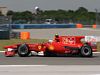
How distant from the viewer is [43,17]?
86062 millimetres

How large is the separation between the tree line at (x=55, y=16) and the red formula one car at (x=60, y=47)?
60.7 meters

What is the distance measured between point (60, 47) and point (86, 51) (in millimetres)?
986

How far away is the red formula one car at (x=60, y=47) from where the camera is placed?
14.5 m

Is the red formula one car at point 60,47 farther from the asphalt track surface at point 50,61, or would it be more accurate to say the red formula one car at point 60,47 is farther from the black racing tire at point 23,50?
the asphalt track surface at point 50,61

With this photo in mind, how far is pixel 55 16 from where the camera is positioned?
88.8 m

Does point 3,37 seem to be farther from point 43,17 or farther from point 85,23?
point 43,17

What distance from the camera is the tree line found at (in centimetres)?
7900

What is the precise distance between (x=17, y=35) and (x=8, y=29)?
86cm
